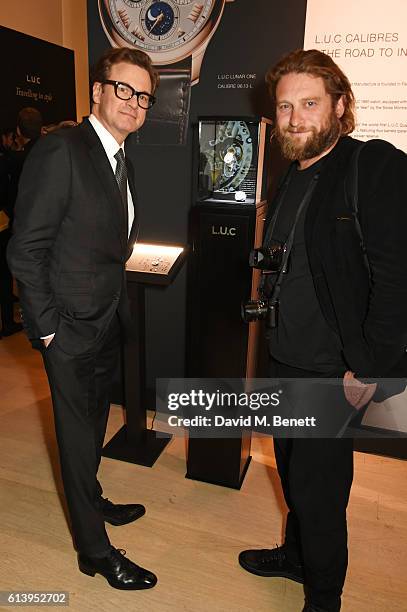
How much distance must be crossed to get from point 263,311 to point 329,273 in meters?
0.36

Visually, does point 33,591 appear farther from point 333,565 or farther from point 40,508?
point 333,565

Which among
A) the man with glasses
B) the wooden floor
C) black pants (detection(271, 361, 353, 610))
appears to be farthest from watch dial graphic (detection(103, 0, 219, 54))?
the wooden floor

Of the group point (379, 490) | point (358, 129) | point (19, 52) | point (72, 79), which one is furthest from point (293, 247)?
point (72, 79)

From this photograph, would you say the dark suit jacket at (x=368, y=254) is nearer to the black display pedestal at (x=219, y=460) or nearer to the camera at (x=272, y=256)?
the camera at (x=272, y=256)

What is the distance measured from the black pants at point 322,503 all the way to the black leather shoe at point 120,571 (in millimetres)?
642

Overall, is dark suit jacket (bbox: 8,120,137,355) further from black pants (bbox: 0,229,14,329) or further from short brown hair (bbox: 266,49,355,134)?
black pants (bbox: 0,229,14,329)

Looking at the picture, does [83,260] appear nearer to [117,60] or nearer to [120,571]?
[117,60]

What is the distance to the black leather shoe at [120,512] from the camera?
2.22 metres

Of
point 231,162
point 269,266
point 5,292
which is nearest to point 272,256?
point 269,266

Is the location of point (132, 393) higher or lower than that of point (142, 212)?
lower

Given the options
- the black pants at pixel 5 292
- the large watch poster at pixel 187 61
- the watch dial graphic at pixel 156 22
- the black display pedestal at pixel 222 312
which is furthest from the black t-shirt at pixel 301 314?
the black pants at pixel 5 292

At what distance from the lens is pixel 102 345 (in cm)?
187

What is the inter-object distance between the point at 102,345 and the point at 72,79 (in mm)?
4064

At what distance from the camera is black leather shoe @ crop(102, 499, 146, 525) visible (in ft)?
7.27
